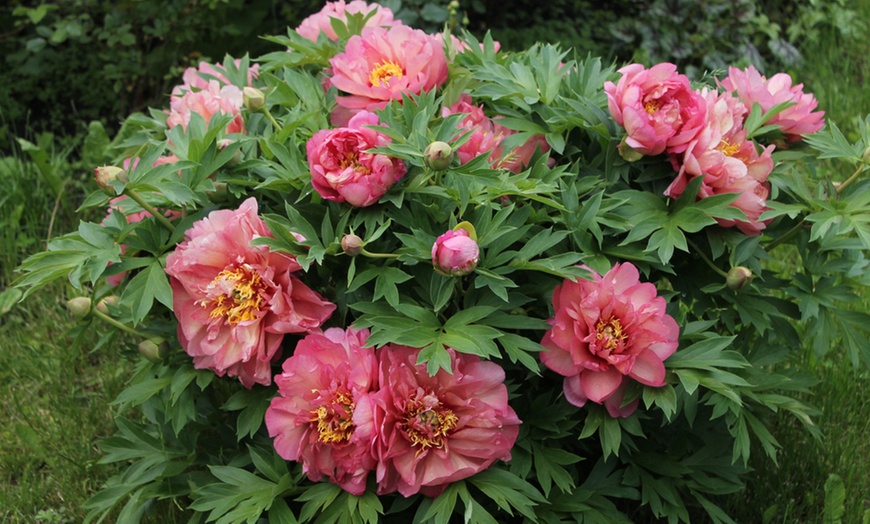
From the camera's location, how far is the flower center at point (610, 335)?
152 centimetres

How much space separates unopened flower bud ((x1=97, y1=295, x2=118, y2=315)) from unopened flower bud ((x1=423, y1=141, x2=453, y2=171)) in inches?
29.9

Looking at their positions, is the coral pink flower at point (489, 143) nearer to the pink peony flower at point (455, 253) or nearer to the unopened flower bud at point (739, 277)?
the pink peony flower at point (455, 253)

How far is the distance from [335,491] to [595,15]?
3.37 metres

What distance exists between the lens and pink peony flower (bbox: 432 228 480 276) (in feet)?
4.67

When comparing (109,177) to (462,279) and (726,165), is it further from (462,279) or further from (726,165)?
(726,165)

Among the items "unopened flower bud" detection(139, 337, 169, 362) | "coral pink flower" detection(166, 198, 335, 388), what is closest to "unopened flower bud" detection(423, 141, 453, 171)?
"coral pink flower" detection(166, 198, 335, 388)

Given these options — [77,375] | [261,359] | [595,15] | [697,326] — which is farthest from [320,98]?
[595,15]

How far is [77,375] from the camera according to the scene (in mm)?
2672

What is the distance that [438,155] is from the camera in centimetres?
149

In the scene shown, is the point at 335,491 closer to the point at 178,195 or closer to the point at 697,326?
the point at 178,195

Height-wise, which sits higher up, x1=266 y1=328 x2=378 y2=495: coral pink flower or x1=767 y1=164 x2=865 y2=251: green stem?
x1=767 y1=164 x2=865 y2=251: green stem

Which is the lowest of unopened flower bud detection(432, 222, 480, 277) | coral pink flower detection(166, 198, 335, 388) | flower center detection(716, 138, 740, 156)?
coral pink flower detection(166, 198, 335, 388)

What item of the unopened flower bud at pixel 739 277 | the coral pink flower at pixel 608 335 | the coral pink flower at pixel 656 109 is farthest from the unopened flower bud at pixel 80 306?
the unopened flower bud at pixel 739 277

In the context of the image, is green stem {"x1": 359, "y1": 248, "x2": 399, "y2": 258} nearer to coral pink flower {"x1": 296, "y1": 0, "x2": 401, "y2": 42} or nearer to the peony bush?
the peony bush
